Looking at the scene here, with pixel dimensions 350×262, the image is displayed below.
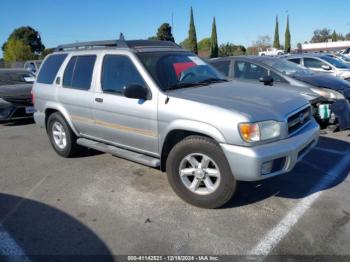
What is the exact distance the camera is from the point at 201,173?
12.7 ft

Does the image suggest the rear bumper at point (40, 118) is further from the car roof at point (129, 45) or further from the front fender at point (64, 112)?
the car roof at point (129, 45)

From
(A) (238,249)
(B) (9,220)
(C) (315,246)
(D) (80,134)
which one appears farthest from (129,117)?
(C) (315,246)

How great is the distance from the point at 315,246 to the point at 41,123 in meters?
5.09

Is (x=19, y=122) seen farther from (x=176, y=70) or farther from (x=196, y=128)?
(x=196, y=128)

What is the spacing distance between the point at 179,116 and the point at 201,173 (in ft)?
2.29

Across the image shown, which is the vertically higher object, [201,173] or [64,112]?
[64,112]

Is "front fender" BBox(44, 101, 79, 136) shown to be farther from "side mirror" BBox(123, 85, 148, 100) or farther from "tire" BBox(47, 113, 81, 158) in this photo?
"side mirror" BBox(123, 85, 148, 100)

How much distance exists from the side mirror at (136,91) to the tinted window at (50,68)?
223 cm

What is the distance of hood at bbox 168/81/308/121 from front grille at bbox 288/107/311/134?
87mm

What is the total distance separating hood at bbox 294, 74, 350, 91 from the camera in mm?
7357

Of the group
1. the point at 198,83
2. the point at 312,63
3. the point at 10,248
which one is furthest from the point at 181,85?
the point at 312,63

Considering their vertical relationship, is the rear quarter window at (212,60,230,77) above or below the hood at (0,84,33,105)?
above

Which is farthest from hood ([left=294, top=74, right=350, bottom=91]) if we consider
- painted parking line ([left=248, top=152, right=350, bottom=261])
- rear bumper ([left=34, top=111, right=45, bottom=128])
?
rear bumper ([left=34, top=111, right=45, bottom=128])

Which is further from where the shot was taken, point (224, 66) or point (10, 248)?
point (224, 66)
